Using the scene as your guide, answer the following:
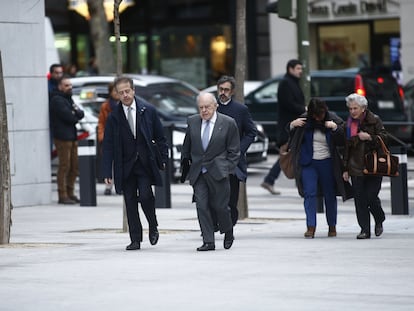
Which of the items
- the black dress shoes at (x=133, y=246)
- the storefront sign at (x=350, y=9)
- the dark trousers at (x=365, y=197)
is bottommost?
the black dress shoes at (x=133, y=246)

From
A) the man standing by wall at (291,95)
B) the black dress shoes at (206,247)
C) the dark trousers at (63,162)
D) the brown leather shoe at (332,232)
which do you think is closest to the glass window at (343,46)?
the dark trousers at (63,162)

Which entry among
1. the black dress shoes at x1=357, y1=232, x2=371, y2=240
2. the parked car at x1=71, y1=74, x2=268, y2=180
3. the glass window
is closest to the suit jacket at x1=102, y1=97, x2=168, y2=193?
the black dress shoes at x1=357, y1=232, x2=371, y2=240

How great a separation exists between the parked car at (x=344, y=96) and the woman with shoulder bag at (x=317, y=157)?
1097 cm

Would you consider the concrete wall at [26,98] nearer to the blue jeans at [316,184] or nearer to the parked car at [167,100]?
the parked car at [167,100]

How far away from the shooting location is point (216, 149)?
1321 cm

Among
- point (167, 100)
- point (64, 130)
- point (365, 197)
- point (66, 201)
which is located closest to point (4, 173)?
point (365, 197)

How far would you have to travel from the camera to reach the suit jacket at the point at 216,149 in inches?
520

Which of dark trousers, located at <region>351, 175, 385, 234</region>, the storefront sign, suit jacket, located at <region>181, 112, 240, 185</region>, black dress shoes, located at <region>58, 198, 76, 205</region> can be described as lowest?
black dress shoes, located at <region>58, 198, 76, 205</region>

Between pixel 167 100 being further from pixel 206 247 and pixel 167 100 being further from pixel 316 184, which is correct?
pixel 206 247

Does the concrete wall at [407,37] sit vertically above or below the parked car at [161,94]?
above

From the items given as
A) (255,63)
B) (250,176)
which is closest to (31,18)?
(250,176)

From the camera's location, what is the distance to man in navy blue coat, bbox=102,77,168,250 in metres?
13.4

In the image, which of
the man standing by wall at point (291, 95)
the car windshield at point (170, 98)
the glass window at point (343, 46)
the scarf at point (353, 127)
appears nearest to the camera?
the scarf at point (353, 127)

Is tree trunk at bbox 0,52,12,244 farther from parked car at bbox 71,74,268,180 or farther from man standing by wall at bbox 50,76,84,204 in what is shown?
parked car at bbox 71,74,268,180
